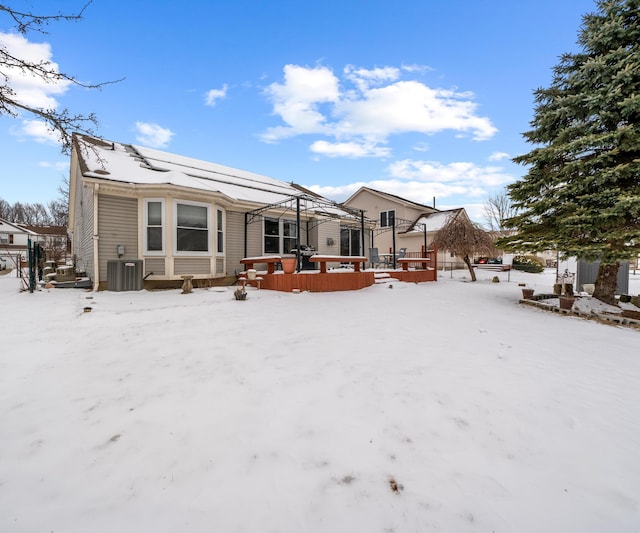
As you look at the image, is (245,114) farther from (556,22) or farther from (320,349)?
(320,349)

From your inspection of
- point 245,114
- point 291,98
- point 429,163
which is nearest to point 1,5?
point 291,98

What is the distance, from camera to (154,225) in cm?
941

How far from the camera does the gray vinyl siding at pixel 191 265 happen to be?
9602mm

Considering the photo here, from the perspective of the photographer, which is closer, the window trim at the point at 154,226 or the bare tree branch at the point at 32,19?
the bare tree branch at the point at 32,19

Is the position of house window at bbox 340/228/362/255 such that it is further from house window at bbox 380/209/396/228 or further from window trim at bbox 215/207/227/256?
house window at bbox 380/209/396/228

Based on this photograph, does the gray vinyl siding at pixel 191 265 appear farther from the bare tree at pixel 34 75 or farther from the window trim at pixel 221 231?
the bare tree at pixel 34 75

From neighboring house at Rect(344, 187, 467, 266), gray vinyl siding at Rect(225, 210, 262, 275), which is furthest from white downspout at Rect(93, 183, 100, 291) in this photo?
neighboring house at Rect(344, 187, 467, 266)

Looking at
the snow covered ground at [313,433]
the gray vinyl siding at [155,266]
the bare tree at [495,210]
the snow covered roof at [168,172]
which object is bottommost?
the snow covered ground at [313,433]

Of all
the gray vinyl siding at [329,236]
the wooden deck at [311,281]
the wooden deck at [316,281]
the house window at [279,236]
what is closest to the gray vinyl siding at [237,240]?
the house window at [279,236]

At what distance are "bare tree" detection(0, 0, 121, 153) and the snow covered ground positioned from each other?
2963 millimetres

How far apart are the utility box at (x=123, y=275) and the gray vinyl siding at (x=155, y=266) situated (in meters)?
0.67

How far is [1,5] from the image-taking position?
10.4 feet

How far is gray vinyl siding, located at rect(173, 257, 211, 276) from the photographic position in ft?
31.5

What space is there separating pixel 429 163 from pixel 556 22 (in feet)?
71.2
